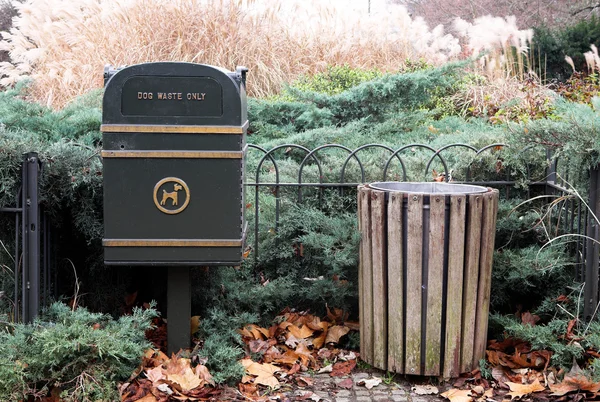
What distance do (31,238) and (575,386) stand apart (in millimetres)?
2773

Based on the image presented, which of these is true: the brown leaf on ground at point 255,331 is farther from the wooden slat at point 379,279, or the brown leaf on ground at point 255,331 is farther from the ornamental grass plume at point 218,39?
the ornamental grass plume at point 218,39

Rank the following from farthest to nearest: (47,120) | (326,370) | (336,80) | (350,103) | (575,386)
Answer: (336,80) → (350,103) → (47,120) → (326,370) → (575,386)

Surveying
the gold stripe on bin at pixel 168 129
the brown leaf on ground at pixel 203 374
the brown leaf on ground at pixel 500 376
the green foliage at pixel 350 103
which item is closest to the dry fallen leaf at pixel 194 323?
the brown leaf on ground at pixel 203 374

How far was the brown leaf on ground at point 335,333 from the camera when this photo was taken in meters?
4.20

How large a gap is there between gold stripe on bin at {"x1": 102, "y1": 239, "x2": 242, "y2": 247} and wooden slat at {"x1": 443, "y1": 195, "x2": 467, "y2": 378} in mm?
1069

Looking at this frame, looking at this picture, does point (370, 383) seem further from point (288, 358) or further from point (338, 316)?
point (338, 316)

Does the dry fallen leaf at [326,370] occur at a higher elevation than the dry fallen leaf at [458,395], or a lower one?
higher

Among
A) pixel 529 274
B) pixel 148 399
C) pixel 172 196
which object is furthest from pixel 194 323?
pixel 529 274

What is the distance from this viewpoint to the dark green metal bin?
11.2ft

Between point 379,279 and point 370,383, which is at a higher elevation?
point 379,279

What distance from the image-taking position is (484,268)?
3.68m

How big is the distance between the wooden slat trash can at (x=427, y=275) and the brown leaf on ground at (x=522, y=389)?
10.0 inches

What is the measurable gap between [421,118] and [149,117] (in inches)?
183

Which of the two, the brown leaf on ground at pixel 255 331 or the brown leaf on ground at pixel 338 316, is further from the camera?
the brown leaf on ground at pixel 338 316
